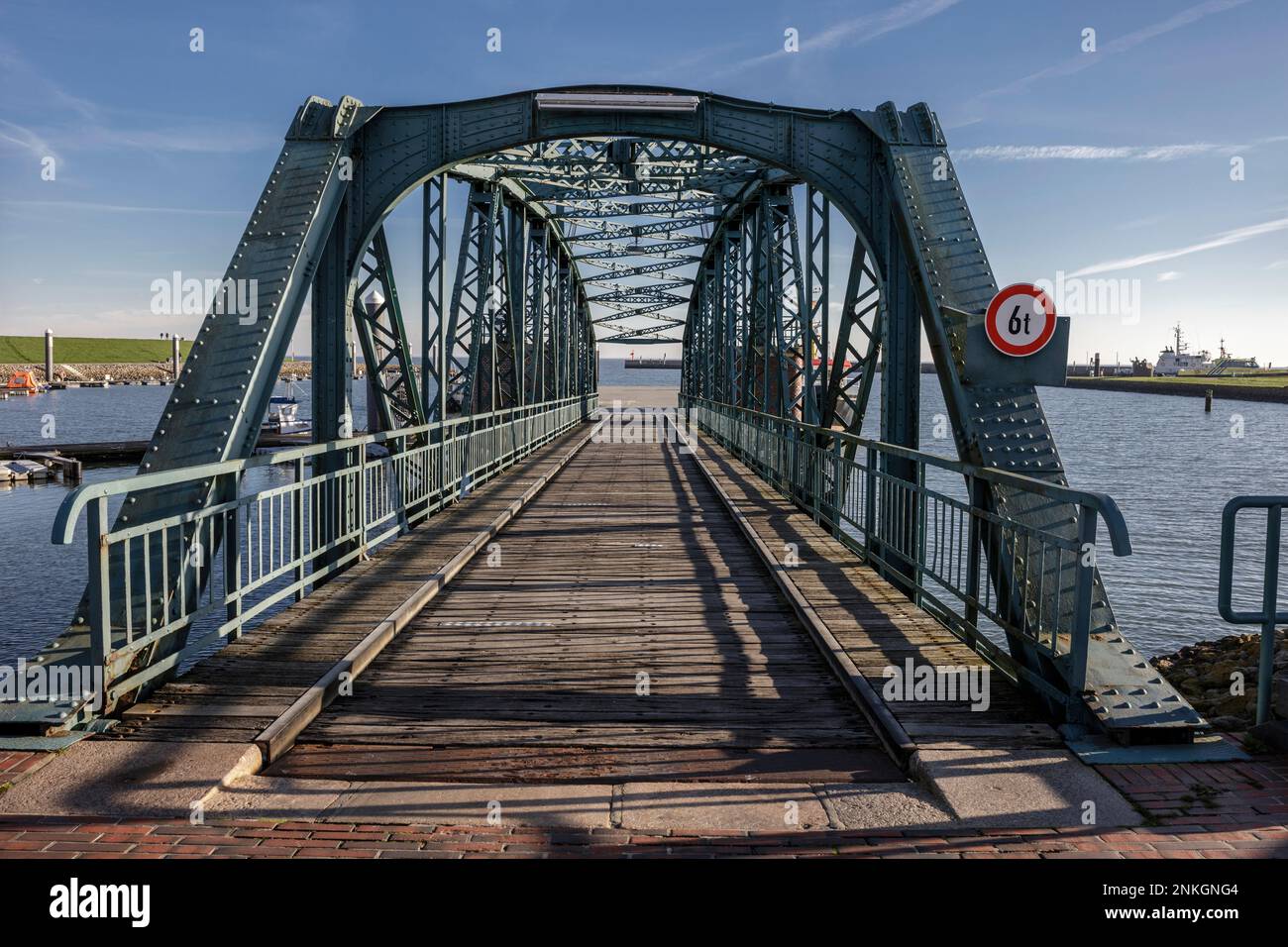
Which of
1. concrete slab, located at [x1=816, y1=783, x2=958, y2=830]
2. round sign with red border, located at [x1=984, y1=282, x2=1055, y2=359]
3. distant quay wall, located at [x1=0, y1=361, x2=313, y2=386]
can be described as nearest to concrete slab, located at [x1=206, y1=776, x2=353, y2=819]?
concrete slab, located at [x1=816, y1=783, x2=958, y2=830]

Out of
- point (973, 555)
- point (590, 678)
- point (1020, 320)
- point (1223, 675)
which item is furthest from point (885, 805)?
point (1223, 675)

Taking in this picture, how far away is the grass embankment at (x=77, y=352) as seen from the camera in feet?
586

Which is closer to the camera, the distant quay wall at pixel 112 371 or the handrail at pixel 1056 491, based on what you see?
the handrail at pixel 1056 491

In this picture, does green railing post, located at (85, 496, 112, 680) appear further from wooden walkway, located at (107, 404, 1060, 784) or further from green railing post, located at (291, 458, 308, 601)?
green railing post, located at (291, 458, 308, 601)

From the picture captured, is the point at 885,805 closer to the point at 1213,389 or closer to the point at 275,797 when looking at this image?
the point at 275,797

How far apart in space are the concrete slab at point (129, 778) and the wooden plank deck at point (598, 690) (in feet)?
1.03

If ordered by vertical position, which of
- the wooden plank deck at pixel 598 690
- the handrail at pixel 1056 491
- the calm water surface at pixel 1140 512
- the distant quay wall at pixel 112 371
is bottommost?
the calm water surface at pixel 1140 512

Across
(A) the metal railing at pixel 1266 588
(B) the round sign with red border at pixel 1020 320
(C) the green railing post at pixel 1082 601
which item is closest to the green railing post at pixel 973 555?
(B) the round sign with red border at pixel 1020 320

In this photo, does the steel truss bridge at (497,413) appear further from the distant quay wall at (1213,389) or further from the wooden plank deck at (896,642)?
the distant quay wall at (1213,389)

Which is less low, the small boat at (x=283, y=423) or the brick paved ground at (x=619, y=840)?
the small boat at (x=283, y=423)

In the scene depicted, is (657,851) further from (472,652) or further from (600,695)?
(472,652)

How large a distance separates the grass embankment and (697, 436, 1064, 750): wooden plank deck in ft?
611

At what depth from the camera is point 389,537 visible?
35.9ft
